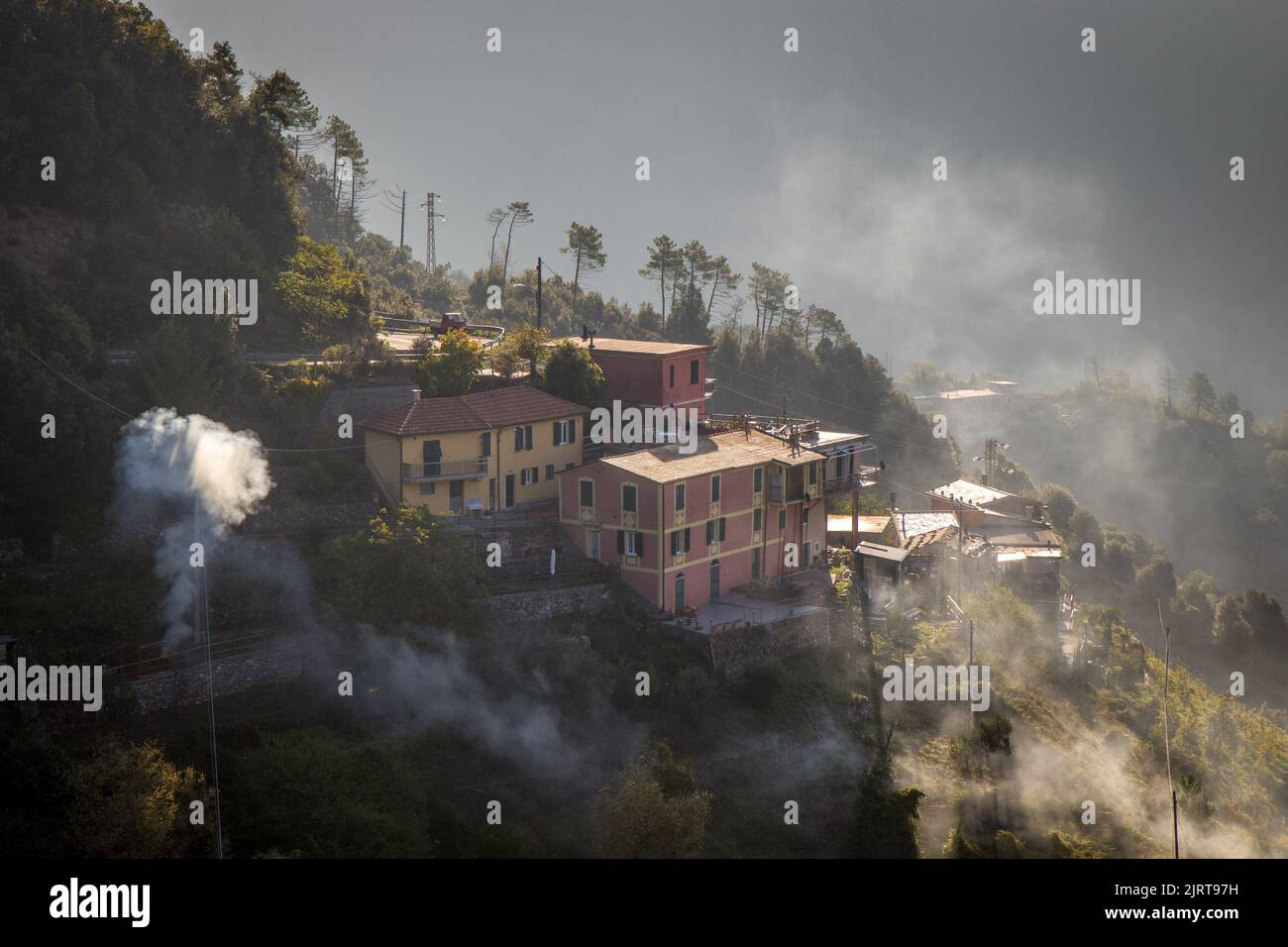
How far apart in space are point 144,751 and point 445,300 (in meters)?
68.4

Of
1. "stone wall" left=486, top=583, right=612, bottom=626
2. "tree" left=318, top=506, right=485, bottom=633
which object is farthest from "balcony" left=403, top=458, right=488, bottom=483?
"stone wall" left=486, top=583, right=612, bottom=626

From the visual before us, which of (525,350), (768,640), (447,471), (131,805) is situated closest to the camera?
(131,805)

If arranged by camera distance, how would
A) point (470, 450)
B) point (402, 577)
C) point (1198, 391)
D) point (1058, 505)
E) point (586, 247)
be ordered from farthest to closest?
point (1198, 391) → point (1058, 505) → point (586, 247) → point (470, 450) → point (402, 577)

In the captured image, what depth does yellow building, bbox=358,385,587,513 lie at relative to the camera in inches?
1751

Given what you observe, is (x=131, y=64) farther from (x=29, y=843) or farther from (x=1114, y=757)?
(x=1114, y=757)

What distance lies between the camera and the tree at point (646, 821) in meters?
32.1

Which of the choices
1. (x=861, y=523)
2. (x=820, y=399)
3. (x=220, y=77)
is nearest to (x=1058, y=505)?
(x=820, y=399)

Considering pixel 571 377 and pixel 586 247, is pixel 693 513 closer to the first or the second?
pixel 571 377

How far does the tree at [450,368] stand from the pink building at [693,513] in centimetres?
741

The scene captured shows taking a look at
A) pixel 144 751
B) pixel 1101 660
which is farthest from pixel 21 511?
pixel 1101 660

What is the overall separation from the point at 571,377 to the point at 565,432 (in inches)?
144

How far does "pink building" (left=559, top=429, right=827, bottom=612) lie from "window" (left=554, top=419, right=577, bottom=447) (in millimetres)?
3795

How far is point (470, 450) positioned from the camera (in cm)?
4562

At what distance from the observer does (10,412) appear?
126 feet
